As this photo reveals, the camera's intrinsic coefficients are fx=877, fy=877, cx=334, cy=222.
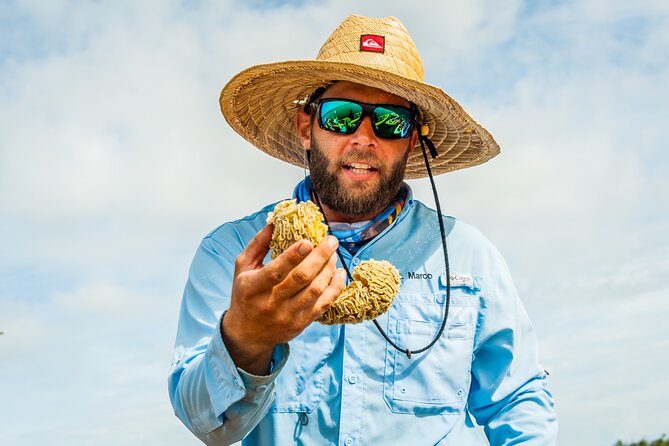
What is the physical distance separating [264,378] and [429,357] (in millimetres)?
1651

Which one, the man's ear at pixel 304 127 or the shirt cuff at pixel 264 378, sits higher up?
the man's ear at pixel 304 127

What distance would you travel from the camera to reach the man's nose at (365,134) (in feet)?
18.3

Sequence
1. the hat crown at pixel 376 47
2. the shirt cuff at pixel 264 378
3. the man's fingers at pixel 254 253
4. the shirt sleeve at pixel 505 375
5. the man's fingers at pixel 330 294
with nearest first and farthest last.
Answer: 1. the man's fingers at pixel 330 294
2. the man's fingers at pixel 254 253
3. the shirt cuff at pixel 264 378
4. the shirt sleeve at pixel 505 375
5. the hat crown at pixel 376 47

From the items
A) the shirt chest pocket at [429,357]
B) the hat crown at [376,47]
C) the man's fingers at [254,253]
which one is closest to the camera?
the man's fingers at [254,253]

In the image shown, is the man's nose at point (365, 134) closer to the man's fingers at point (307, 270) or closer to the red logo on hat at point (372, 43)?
the red logo on hat at point (372, 43)

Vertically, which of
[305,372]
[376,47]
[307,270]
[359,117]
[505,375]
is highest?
[376,47]

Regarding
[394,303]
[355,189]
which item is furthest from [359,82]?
[394,303]

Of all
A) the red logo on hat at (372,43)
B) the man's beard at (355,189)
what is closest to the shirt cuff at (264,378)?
the man's beard at (355,189)

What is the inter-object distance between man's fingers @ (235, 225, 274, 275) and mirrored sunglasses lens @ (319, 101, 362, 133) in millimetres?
1670

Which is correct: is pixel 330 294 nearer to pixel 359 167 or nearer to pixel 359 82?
pixel 359 167

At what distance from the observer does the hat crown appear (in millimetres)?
6000

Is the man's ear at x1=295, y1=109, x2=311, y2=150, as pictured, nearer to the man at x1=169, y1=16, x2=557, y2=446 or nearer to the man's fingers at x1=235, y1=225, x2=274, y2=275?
the man at x1=169, y1=16, x2=557, y2=446

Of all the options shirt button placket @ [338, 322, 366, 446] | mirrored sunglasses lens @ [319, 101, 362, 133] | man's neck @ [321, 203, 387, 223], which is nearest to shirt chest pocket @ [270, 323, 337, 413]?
shirt button placket @ [338, 322, 366, 446]

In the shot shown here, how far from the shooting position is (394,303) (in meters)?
5.71
